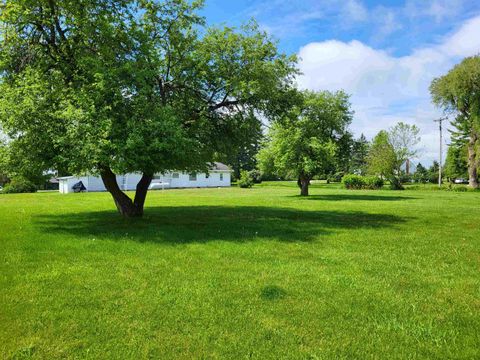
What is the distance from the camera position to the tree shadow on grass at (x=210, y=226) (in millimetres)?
10734

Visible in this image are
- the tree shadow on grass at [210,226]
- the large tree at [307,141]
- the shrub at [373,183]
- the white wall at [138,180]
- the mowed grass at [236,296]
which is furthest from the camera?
the shrub at [373,183]

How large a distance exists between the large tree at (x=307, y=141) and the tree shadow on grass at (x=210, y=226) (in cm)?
1558

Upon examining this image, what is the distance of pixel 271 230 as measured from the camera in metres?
12.1

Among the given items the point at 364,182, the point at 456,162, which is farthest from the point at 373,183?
the point at 456,162

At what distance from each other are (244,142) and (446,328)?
13534mm

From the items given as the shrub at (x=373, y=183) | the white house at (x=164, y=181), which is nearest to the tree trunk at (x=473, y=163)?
the shrub at (x=373, y=183)

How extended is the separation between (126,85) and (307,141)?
22.6 m

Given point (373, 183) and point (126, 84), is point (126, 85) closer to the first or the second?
point (126, 84)

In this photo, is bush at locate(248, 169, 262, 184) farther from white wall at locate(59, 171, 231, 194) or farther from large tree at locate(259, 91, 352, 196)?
large tree at locate(259, 91, 352, 196)

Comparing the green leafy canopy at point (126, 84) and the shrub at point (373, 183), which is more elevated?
the green leafy canopy at point (126, 84)

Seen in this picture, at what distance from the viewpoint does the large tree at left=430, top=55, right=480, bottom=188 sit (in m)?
43.6

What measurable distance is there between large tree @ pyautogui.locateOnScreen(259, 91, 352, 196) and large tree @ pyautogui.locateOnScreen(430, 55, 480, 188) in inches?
656

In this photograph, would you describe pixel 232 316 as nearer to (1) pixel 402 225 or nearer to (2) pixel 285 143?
(1) pixel 402 225

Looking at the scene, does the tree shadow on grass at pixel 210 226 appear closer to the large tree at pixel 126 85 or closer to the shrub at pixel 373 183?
the large tree at pixel 126 85
